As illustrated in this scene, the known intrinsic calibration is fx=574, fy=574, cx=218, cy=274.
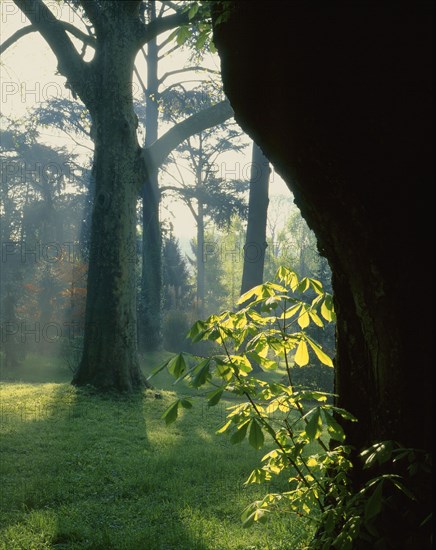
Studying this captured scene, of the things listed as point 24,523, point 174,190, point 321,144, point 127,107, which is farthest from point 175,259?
point 321,144

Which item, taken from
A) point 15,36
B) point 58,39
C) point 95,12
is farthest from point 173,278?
point 95,12

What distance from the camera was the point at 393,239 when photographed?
1.94m

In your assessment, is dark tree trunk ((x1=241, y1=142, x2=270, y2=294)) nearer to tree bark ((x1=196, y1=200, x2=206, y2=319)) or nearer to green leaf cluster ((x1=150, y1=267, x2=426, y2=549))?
tree bark ((x1=196, y1=200, x2=206, y2=319))

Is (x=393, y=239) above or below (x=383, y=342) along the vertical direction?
above

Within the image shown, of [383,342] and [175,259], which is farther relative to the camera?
[175,259]

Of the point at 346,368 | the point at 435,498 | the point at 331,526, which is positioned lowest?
the point at 331,526

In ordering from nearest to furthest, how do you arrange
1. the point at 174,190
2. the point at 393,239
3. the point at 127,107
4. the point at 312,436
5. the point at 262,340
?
1. the point at 393,239
2. the point at 312,436
3. the point at 262,340
4. the point at 127,107
5. the point at 174,190

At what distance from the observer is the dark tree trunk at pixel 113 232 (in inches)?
468

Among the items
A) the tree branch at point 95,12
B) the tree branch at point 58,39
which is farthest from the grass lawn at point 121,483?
the tree branch at point 95,12

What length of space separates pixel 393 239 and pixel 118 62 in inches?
462

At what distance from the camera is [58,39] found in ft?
42.2

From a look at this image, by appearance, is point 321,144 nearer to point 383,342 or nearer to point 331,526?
point 383,342

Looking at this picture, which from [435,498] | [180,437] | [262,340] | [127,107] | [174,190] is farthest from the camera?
[174,190]

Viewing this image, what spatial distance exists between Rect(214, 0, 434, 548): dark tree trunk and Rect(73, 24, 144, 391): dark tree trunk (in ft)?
33.0
